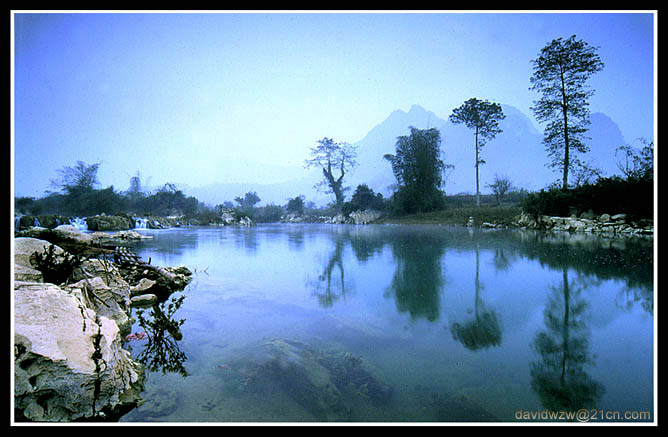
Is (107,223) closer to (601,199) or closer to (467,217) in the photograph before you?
(467,217)

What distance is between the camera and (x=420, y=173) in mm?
28453

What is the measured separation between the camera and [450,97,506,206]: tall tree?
80.4 ft

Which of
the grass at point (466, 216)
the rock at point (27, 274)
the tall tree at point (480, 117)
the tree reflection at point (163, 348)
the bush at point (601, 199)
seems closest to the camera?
the tree reflection at point (163, 348)

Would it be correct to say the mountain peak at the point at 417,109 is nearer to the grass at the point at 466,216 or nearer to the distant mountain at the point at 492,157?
the distant mountain at the point at 492,157

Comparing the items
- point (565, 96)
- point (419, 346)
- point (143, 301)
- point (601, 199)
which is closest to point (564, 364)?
point (419, 346)

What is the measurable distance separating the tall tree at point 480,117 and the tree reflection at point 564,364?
24.0 meters

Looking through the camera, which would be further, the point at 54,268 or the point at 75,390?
the point at 54,268

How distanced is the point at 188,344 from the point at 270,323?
2.22 feet

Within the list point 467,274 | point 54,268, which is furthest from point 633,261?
point 54,268

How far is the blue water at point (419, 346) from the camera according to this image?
1.47 m

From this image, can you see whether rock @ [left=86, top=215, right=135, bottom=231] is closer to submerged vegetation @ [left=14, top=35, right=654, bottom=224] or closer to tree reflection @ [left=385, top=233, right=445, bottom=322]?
submerged vegetation @ [left=14, top=35, right=654, bottom=224]

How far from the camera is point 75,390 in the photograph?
1.39m

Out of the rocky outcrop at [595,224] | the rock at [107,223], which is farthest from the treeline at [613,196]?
the rock at [107,223]
